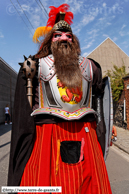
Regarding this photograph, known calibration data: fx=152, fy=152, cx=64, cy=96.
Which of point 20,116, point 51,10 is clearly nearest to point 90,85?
point 20,116

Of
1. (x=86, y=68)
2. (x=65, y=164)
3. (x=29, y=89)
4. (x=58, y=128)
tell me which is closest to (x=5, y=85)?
(x=29, y=89)

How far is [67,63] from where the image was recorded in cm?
170

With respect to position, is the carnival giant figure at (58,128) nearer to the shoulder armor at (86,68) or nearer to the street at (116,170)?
the shoulder armor at (86,68)

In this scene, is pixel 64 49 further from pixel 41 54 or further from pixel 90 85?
pixel 90 85

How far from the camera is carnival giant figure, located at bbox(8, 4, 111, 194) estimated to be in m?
1.41

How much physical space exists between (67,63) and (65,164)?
1.04 meters

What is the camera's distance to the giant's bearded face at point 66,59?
161cm

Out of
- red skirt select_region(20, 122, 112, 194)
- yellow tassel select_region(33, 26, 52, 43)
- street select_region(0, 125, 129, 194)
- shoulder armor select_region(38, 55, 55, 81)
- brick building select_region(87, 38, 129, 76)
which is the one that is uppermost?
brick building select_region(87, 38, 129, 76)

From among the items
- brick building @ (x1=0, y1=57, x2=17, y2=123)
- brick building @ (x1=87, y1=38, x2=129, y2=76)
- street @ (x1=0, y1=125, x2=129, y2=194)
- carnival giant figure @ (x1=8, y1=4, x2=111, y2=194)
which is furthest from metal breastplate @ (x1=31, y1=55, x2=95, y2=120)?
brick building @ (x1=87, y1=38, x2=129, y2=76)

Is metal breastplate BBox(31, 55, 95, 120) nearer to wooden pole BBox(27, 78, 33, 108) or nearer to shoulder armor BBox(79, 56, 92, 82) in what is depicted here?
shoulder armor BBox(79, 56, 92, 82)

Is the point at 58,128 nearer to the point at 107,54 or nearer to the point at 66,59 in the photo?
the point at 66,59

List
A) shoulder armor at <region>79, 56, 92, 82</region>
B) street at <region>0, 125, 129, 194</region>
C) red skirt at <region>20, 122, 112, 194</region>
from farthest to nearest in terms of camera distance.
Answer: street at <region>0, 125, 129, 194</region>, shoulder armor at <region>79, 56, 92, 82</region>, red skirt at <region>20, 122, 112, 194</region>

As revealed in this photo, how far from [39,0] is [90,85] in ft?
19.9

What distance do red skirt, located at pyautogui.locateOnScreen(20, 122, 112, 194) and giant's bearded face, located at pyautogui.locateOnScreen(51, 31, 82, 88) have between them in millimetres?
458
